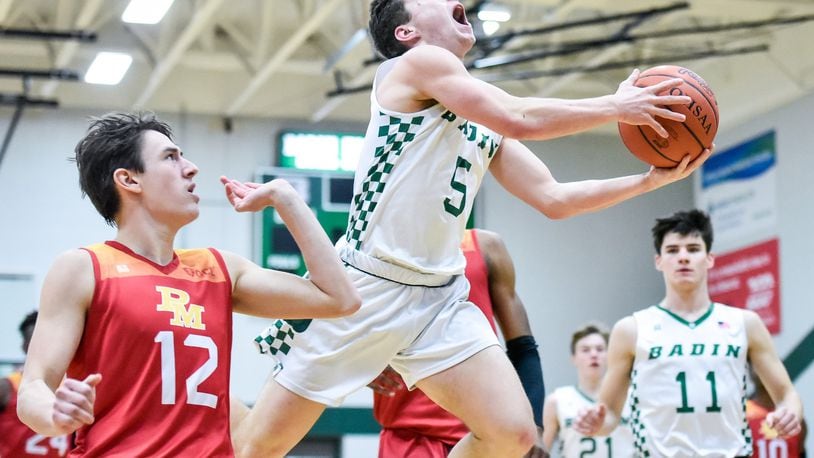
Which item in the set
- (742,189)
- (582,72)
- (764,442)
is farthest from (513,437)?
(742,189)

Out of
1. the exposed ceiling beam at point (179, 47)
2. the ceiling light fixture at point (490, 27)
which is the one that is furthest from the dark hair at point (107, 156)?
the ceiling light fixture at point (490, 27)

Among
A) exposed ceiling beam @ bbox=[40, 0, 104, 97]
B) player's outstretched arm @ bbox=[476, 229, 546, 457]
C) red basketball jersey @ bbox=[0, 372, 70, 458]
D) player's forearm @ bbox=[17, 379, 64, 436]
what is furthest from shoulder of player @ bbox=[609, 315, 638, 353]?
exposed ceiling beam @ bbox=[40, 0, 104, 97]

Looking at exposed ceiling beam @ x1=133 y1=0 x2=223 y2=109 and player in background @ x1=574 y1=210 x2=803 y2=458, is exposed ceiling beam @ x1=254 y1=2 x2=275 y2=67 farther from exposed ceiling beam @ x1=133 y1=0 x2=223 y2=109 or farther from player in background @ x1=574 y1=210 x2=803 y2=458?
player in background @ x1=574 y1=210 x2=803 y2=458

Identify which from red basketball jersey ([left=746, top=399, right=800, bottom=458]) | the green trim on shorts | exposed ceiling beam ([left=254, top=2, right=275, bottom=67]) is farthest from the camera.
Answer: the green trim on shorts

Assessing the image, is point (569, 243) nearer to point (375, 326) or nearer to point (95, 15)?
point (95, 15)

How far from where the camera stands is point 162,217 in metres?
3.62

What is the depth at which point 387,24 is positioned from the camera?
4617 millimetres

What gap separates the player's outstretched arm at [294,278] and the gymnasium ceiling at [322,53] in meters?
9.65

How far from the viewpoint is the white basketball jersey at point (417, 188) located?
4.28m

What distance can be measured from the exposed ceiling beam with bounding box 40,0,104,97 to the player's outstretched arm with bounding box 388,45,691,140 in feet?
32.4

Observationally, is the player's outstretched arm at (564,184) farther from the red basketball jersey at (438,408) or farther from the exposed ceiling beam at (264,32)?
the exposed ceiling beam at (264,32)

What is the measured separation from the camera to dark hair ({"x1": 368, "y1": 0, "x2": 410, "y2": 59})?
4.56 m

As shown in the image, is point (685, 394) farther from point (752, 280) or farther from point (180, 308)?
point (752, 280)

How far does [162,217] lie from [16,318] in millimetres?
11864
